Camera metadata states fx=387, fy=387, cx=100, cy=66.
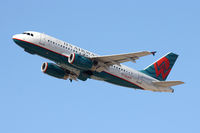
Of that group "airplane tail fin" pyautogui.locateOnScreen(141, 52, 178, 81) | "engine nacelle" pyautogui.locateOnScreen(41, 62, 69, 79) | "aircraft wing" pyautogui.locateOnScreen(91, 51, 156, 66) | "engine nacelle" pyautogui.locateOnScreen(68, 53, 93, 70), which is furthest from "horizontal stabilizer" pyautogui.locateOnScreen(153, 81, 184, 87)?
"engine nacelle" pyautogui.locateOnScreen(41, 62, 69, 79)

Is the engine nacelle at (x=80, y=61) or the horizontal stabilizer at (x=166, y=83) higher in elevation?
the engine nacelle at (x=80, y=61)

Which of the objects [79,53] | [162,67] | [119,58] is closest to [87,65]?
[79,53]

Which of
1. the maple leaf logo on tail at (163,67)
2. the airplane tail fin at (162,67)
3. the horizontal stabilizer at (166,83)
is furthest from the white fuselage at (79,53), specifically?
the maple leaf logo on tail at (163,67)

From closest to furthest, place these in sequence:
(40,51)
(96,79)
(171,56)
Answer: (40,51), (96,79), (171,56)

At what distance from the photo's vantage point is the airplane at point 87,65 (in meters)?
48.5

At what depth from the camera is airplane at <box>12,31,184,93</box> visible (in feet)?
159

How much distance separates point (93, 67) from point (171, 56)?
52.4 feet

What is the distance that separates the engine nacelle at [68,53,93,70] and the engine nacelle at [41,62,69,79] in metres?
6.68

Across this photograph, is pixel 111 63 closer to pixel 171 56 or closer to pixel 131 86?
pixel 131 86

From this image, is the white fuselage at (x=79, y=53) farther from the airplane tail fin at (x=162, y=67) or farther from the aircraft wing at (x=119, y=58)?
the airplane tail fin at (x=162, y=67)

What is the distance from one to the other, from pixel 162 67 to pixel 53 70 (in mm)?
16860

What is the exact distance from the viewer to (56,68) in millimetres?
54844

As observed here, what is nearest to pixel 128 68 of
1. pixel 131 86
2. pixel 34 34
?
pixel 131 86

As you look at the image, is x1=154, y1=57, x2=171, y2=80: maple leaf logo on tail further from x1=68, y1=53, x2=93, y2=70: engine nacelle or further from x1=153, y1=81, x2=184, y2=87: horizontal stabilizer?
x1=68, y1=53, x2=93, y2=70: engine nacelle
